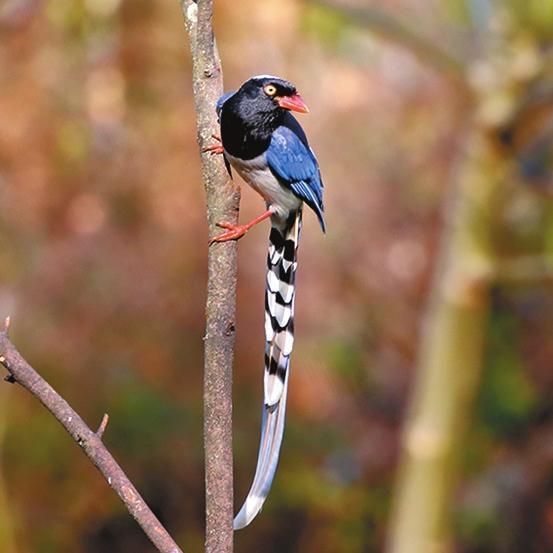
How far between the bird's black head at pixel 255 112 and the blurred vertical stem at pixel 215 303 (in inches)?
5.7

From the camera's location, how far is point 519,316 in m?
6.39

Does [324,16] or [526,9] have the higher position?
[324,16]

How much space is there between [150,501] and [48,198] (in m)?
1.77

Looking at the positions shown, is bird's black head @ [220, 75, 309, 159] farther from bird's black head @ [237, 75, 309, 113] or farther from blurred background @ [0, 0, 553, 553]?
blurred background @ [0, 0, 553, 553]

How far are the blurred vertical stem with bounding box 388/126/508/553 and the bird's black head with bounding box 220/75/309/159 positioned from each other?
9.02 ft

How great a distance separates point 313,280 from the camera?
621cm

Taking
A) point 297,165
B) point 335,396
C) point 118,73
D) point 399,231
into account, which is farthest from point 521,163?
point 297,165

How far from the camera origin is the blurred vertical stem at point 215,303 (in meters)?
1.75

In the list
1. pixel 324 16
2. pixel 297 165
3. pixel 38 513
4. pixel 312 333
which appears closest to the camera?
pixel 297 165

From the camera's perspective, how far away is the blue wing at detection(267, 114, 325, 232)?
2277 mm

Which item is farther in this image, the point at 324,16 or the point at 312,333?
the point at 324,16

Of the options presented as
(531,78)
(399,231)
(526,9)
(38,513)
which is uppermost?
(526,9)

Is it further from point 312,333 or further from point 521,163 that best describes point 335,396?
point 521,163

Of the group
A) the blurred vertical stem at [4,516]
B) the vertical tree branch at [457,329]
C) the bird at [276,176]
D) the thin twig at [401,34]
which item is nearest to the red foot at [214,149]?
the bird at [276,176]
